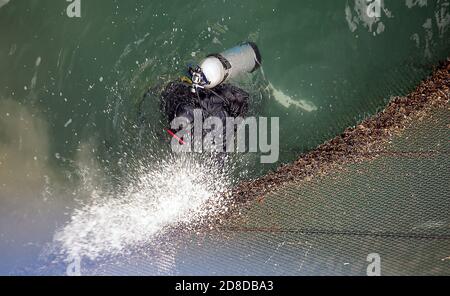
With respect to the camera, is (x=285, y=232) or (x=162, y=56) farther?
(x=162, y=56)

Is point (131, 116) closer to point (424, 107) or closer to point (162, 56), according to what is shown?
point (162, 56)

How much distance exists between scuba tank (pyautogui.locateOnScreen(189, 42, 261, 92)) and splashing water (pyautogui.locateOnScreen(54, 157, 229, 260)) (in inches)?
37.1

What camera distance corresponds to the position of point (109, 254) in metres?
4.82

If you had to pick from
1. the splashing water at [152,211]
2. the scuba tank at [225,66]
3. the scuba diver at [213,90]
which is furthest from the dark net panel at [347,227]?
the scuba tank at [225,66]

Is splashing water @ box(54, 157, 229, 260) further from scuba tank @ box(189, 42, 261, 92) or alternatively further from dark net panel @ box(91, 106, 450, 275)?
scuba tank @ box(189, 42, 261, 92)

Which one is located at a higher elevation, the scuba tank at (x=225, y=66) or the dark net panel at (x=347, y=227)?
the scuba tank at (x=225, y=66)

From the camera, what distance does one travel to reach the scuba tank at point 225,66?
13.6ft

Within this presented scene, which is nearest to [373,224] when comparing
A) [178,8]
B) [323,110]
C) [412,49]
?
[323,110]

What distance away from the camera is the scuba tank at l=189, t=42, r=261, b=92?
4152 millimetres

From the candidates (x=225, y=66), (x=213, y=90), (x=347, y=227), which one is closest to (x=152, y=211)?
(x=213, y=90)

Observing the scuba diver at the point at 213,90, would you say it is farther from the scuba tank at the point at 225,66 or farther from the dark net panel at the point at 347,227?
the dark net panel at the point at 347,227

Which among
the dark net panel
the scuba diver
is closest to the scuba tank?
the scuba diver

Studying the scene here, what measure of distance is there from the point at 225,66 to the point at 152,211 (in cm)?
167
